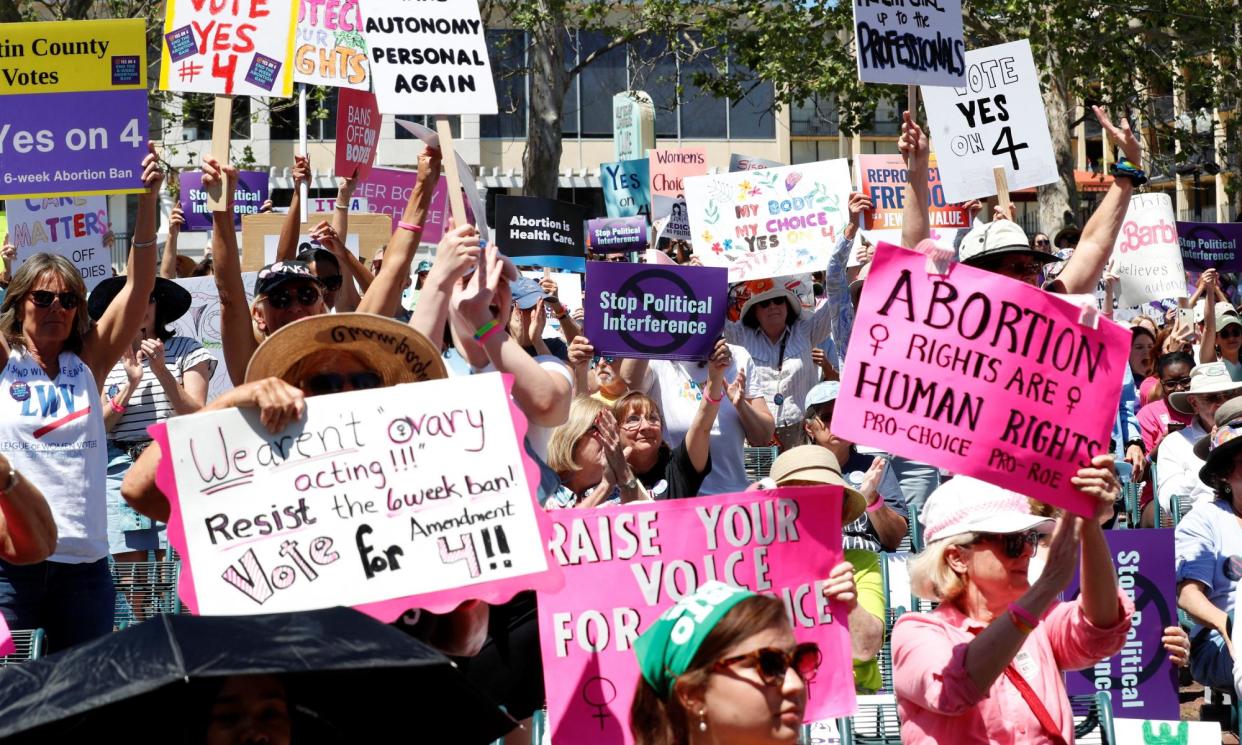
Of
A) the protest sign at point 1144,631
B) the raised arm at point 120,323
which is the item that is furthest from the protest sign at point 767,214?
the raised arm at point 120,323

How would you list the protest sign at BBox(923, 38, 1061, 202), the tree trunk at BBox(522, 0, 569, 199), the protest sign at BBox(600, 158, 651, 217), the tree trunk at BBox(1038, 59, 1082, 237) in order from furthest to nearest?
the tree trunk at BBox(522, 0, 569, 199), the tree trunk at BBox(1038, 59, 1082, 237), the protest sign at BBox(600, 158, 651, 217), the protest sign at BBox(923, 38, 1061, 202)

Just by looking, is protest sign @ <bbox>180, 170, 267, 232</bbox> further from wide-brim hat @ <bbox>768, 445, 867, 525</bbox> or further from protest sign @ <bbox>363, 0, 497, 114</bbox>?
wide-brim hat @ <bbox>768, 445, 867, 525</bbox>

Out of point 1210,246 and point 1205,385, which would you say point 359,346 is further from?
point 1210,246

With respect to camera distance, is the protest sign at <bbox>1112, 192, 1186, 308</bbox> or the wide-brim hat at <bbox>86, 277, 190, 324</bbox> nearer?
the wide-brim hat at <bbox>86, 277, 190, 324</bbox>

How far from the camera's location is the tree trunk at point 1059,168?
23.3 m

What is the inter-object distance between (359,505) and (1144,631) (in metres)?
3.54

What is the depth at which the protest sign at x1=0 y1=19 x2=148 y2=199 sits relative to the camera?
8.27 m

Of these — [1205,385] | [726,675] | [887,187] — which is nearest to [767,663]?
[726,675]

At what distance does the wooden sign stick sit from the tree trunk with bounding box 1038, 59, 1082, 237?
18047mm

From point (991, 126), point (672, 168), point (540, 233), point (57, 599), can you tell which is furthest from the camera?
point (672, 168)

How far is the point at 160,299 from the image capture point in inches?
303

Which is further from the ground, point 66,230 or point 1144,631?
point 66,230

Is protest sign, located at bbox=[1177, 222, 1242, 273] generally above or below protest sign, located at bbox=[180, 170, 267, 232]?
below

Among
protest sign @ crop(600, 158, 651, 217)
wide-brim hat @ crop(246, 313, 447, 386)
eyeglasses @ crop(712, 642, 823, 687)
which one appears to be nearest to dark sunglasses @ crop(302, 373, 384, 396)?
wide-brim hat @ crop(246, 313, 447, 386)
